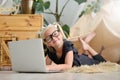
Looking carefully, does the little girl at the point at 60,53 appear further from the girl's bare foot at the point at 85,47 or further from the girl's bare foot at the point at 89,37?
the girl's bare foot at the point at 89,37

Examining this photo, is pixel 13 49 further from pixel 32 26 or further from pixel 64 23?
pixel 64 23

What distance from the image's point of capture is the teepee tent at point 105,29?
2.24 metres

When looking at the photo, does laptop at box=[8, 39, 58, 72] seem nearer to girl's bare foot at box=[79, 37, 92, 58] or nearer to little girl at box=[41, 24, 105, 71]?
little girl at box=[41, 24, 105, 71]

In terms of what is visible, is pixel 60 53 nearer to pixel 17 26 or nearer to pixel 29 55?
pixel 29 55

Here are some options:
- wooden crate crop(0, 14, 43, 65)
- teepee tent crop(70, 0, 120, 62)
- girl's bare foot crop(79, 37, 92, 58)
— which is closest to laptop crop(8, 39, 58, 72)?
girl's bare foot crop(79, 37, 92, 58)

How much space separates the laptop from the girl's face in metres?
0.26

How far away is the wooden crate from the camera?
264 cm

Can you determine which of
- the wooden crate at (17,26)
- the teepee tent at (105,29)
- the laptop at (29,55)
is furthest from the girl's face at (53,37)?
the wooden crate at (17,26)

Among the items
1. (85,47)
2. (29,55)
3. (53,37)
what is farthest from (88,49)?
(29,55)

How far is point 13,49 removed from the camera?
162 cm

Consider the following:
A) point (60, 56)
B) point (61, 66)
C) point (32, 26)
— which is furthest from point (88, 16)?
point (61, 66)

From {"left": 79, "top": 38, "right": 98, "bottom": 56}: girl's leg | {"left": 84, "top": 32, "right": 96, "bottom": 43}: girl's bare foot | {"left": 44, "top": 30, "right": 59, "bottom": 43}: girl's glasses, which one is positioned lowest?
{"left": 79, "top": 38, "right": 98, "bottom": 56}: girl's leg

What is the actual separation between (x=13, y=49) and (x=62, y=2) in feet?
5.17

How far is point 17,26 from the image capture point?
265 centimetres
